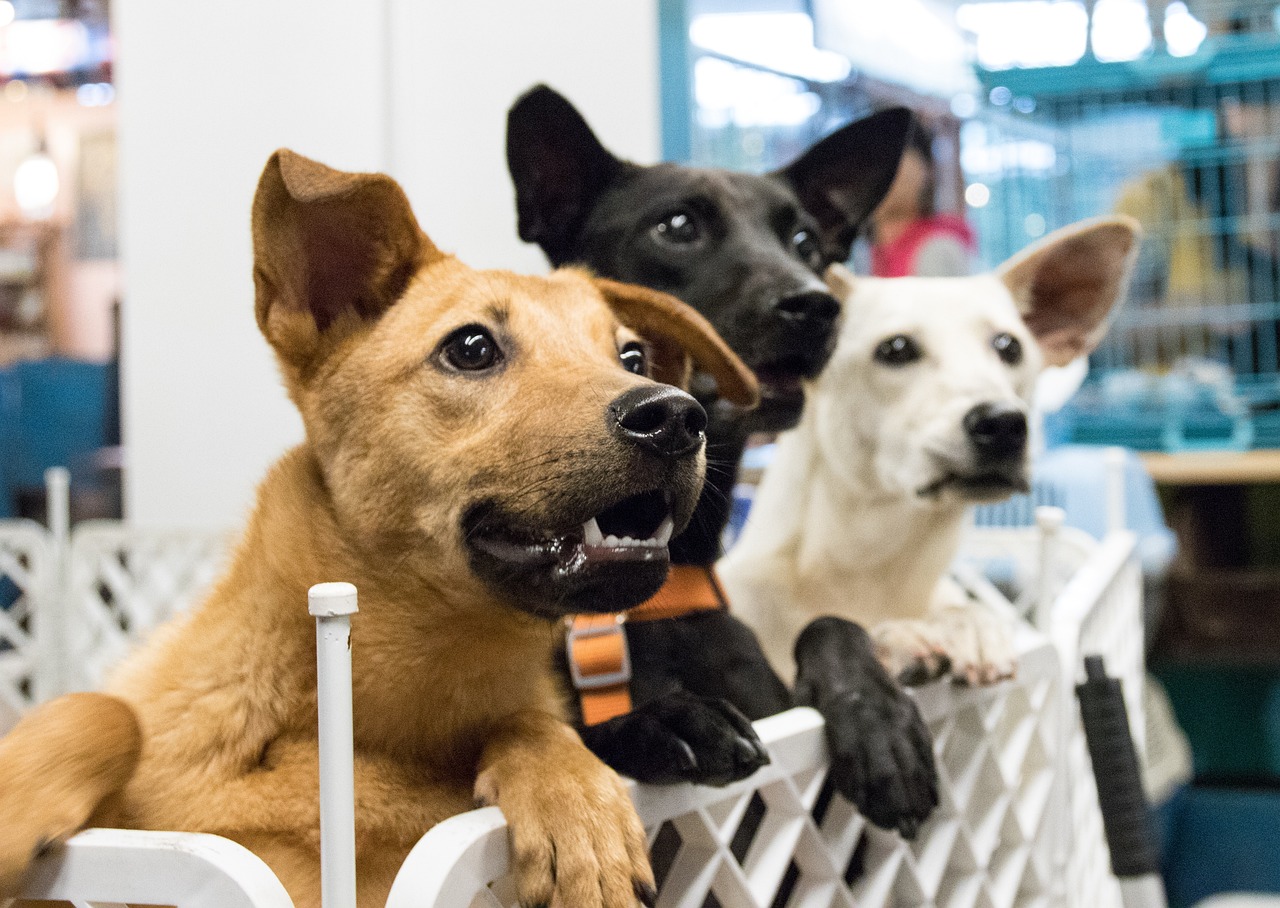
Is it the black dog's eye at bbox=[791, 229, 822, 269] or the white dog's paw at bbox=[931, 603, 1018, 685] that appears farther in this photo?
the black dog's eye at bbox=[791, 229, 822, 269]

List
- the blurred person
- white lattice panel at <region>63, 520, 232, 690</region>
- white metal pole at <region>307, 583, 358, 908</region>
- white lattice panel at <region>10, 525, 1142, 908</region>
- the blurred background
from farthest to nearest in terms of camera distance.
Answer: white lattice panel at <region>63, 520, 232, 690</region>
the blurred person
the blurred background
white lattice panel at <region>10, 525, 1142, 908</region>
white metal pole at <region>307, 583, 358, 908</region>

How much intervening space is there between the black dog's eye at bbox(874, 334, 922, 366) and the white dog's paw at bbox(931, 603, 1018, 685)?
322 millimetres

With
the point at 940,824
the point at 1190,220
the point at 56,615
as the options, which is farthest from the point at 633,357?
the point at 1190,220

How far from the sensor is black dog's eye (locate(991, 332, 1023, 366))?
130 centimetres

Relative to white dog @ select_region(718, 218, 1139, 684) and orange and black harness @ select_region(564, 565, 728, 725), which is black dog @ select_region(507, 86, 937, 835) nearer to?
orange and black harness @ select_region(564, 565, 728, 725)

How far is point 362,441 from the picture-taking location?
0.83 metres

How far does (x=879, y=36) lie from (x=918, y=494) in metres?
1.50

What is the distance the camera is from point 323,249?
0.85 m

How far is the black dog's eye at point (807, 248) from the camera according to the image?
1238 mm

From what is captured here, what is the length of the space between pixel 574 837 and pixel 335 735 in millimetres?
152

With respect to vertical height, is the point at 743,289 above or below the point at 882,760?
above

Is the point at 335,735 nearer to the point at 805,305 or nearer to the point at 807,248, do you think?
the point at 805,305

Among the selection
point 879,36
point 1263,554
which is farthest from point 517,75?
point 1263,554

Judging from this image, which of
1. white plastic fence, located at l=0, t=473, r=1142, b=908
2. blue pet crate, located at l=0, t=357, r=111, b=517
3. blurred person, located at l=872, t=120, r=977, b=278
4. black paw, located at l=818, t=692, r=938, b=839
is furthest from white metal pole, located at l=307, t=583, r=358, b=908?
blue pet crate, located at l=0, t=357, r=111, b=517
